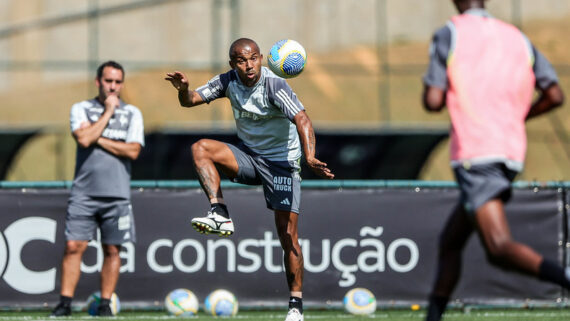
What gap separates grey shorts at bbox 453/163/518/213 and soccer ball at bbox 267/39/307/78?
9.78 feet

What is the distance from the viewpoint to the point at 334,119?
98.9 ft

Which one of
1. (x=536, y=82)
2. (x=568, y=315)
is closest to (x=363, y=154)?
(x=568, y=315)

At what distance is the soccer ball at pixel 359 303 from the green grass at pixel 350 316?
0.31 feet

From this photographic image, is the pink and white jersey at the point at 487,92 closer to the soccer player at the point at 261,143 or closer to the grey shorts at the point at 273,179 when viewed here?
the soccer player at the point at 261,143

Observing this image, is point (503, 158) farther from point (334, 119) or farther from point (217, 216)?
point (334, 119)

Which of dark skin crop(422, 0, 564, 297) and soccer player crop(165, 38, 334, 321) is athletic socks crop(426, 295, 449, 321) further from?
soccer player crop(165, 38, 334, 321)

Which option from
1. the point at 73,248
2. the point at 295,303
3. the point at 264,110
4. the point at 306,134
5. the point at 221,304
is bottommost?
Result: the point at 221,304

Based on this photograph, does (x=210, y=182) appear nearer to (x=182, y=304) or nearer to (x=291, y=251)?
(x=291, y=251)

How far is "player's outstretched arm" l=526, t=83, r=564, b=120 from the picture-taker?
6.13 m

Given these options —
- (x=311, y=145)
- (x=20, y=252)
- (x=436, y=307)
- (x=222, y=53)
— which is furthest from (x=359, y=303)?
(x=222, y=53)

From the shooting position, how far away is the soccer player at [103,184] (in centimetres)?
980

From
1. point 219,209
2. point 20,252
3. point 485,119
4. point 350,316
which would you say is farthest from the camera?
point 20,252

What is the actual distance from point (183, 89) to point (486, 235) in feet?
10.8

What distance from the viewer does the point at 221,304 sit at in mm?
10055
